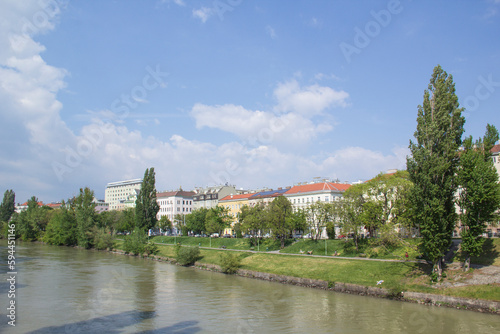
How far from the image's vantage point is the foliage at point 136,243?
74.5 meters

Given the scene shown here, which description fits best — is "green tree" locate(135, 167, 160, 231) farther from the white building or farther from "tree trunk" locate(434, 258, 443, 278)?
"tree trunk" locate(434, 258, 443, 278)

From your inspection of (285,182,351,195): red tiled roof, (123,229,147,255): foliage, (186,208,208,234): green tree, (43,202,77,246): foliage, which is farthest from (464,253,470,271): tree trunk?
(43,202,77,246): foliage

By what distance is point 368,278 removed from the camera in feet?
127

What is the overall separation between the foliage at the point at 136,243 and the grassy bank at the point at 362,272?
22927mm

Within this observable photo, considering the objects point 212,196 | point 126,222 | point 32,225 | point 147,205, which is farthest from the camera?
point 212,196

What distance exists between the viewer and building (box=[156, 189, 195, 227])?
13946 cm

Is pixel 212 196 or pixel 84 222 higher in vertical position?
→ pixel 212 196

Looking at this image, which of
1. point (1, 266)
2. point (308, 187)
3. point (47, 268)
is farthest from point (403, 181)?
point (1, 266)

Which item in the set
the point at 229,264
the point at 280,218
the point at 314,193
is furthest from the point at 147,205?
the point at 229,264

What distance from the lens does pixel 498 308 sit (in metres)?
28.7

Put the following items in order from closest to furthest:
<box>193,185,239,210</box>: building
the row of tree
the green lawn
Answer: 1. the green lawn
2. the row of tree
3. <box>193,185,239,210</box>: building

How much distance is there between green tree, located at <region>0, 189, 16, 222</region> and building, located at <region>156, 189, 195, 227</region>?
49.7m

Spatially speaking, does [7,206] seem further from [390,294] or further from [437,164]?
[437,164]

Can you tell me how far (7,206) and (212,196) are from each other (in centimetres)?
6923
